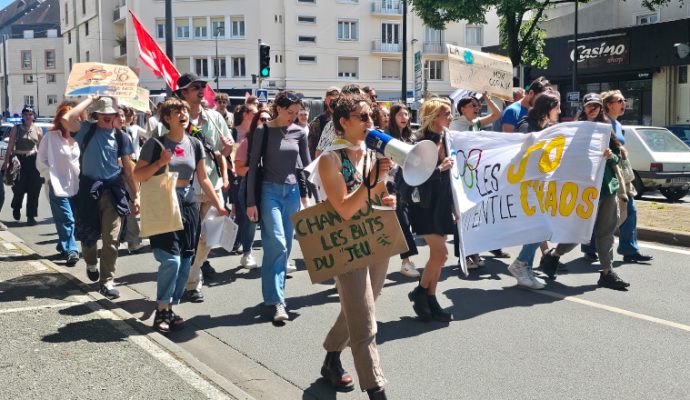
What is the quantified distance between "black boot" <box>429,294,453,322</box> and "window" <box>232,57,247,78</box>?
51.3 m

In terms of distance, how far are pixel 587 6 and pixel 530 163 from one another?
32461 mm

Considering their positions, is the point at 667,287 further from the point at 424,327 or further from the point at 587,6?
the point at 587,6

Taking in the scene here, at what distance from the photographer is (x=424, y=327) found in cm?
589

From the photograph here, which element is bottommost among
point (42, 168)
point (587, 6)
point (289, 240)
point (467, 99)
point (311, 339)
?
point (311, 339)

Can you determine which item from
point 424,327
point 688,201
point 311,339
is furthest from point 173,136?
point 688,201

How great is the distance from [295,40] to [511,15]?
29.2m

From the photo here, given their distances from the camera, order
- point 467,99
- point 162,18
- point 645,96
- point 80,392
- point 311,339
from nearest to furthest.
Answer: point 80,392, point 311,339, point 467,99, point 645,96, point 162,18

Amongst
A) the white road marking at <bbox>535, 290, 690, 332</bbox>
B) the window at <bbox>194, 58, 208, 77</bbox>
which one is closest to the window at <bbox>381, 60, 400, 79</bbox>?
the window at <bbox>194, 58, 208, 77</bbox>

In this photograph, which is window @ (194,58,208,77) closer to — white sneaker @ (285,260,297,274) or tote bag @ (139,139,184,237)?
white sneaker @ (285,260,297,274)

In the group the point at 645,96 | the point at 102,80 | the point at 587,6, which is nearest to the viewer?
the point at 102,80

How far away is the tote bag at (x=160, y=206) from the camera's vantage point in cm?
551

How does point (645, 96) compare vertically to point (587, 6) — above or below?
below

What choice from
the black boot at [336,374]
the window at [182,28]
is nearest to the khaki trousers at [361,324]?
the black boot at [336,374]

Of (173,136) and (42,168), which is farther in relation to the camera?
(42,168)
